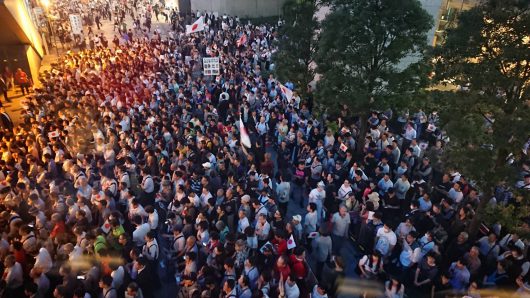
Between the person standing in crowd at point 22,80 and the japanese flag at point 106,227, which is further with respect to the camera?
the person standing in crowd at point 22,80

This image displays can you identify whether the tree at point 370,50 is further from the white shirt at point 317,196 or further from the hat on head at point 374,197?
the white shirt at point 317,196

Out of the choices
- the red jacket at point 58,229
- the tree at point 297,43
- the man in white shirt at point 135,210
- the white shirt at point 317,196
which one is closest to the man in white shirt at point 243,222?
the white shirt at point 317,196

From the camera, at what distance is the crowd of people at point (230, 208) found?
21.8ft

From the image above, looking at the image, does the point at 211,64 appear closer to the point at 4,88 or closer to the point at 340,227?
the point at 340,227

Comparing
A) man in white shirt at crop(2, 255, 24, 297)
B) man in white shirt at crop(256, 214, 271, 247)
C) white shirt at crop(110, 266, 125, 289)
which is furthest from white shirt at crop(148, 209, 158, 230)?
man in white shirt at crop(2, 255, 24, 297)

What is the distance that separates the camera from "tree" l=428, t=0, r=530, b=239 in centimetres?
642

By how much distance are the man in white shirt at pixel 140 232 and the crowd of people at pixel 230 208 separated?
0.03 m

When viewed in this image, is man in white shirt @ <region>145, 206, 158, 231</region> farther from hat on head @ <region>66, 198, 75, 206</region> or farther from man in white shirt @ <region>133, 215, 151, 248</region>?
hat on head @ <region>66, 198, 75, 206</region>

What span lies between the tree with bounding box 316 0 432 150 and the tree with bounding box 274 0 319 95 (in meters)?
2.46

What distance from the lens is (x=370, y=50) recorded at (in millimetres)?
9977

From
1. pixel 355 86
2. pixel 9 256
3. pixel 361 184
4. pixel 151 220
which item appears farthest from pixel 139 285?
pixel 355 86

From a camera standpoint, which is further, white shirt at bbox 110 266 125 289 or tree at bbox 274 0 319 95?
tree at bbox 274 0 319 95

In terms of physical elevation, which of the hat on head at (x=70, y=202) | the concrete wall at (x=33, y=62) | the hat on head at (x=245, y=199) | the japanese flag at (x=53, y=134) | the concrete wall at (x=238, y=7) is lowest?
the hat on head at (x=70, y=202)

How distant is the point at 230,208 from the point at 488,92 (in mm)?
5419
